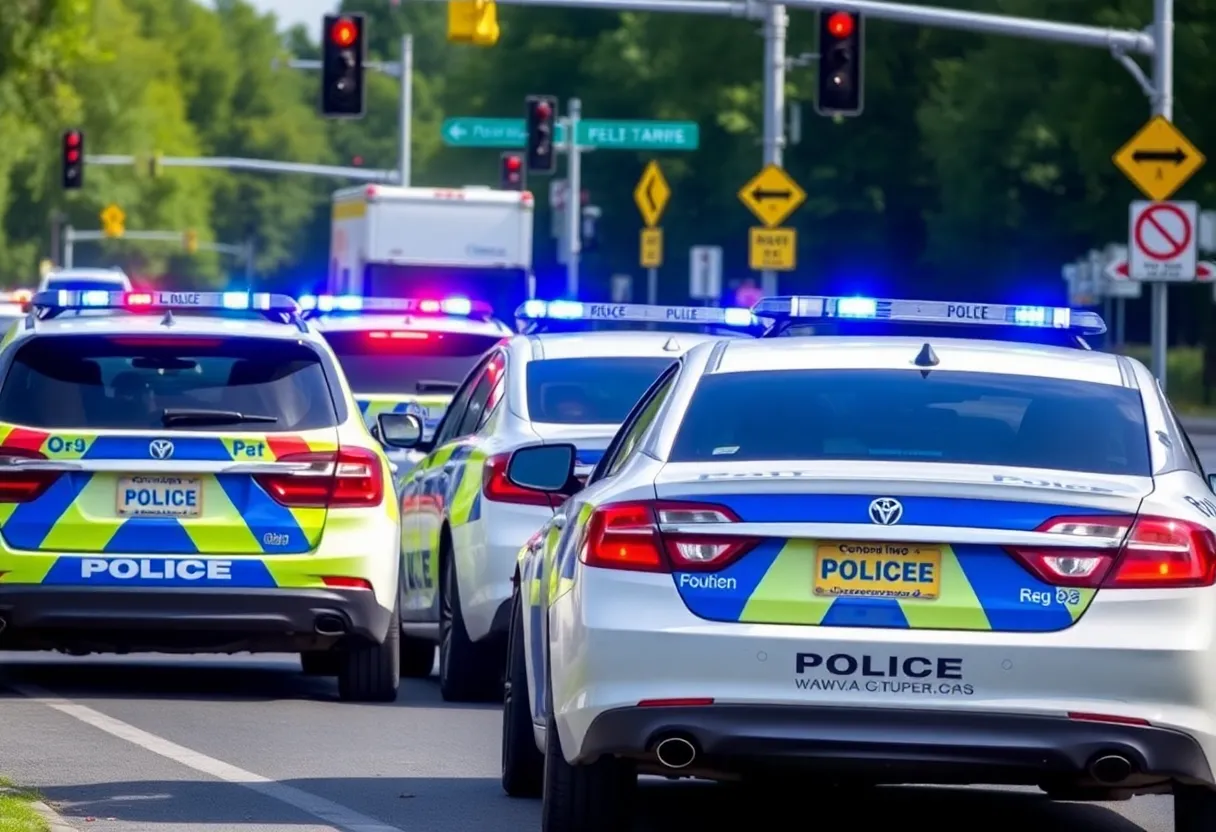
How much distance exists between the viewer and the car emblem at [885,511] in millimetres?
7402

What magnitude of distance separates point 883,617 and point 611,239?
3026 inches

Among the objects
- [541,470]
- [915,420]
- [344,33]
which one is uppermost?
[344,33]

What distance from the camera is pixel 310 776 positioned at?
33.3 feet

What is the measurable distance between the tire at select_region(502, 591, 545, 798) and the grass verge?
1.40 m

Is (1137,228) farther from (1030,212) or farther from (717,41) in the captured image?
(717,41)

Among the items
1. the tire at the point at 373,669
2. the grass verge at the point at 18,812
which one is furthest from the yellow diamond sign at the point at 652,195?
the grass verge at the point at 18,812

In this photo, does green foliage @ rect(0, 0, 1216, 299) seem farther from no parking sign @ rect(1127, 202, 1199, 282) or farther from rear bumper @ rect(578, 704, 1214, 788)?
rear bumper @ rect(578, 704, 1214, 788)

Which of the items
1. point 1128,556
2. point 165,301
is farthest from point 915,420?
point 165,301

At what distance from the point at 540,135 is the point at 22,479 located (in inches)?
1334

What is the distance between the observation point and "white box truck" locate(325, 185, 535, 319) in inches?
1623

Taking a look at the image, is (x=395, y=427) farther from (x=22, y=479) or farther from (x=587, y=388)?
(x=22, y=479)

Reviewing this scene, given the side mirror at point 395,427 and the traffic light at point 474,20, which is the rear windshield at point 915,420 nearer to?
the side mirror at point 395,427

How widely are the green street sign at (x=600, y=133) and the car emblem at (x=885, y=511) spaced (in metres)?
43.1

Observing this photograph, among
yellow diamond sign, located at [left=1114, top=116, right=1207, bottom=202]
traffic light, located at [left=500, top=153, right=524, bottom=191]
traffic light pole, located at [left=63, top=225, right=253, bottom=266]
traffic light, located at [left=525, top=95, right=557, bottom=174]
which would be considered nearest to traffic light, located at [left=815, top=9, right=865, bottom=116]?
yellow diamond sign, located at [left=1114, top=116, right=1207, bottom=202]
